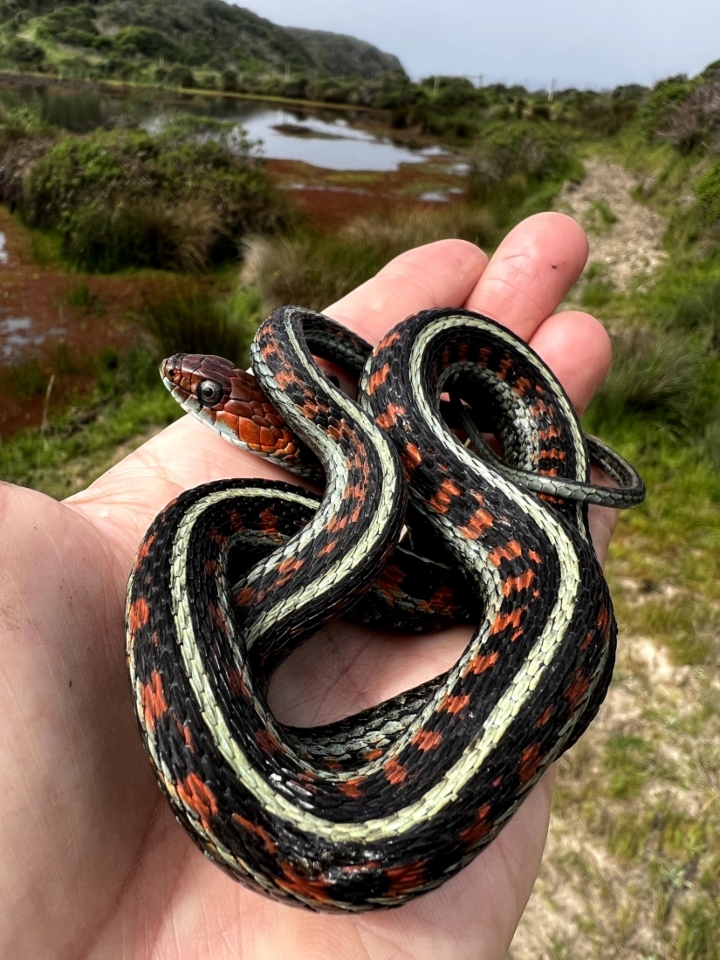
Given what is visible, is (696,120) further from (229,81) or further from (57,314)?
(229,81)

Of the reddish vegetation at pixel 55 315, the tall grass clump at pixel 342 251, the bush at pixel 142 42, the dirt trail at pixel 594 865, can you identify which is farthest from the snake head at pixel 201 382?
the bush at pixel 142 42

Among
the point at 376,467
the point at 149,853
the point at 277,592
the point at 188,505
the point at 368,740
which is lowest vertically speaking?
the point at 149,853

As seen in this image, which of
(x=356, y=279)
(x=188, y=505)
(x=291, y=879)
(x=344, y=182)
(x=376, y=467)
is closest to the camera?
(x=291, y=879)

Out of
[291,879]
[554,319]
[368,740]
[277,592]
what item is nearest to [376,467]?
[277,592]

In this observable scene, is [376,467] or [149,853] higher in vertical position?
[376,467]

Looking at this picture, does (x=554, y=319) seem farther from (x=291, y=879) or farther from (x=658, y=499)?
(x=291, y=879)

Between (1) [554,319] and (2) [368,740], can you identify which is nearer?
(2) [368,740]

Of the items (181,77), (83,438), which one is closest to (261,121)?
(181,77)
